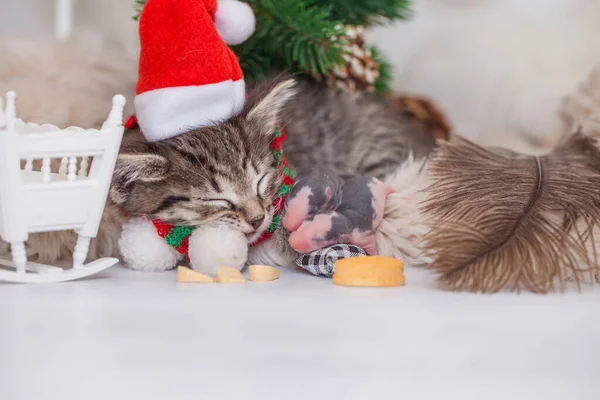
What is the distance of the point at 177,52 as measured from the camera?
1.08 meters

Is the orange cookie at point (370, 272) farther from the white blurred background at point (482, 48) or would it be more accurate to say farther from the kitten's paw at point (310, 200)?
the white blurred background at point (482, 48)

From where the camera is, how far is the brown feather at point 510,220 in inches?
36.3

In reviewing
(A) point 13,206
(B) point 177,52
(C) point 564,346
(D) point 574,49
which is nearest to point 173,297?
(A) point 13,206

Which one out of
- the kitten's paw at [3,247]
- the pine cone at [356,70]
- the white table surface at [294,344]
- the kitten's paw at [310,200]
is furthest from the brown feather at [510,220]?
the kitten's paw at [3,247]

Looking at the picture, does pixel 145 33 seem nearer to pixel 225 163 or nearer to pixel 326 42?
pixel 225 163

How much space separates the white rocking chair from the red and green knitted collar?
0.44ft

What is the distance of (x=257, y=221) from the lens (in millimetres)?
1112

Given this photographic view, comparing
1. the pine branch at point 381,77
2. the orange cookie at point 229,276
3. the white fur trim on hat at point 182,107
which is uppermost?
the pine branch at point 381,77

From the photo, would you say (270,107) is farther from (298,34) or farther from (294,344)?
(294,344)

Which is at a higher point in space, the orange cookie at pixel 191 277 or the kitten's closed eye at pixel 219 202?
the kitten's closed eye at pixel 219 202

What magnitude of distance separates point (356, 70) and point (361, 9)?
0.44 feet

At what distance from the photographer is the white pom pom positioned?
3.96 ft

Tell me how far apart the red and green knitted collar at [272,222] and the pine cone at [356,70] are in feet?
1.41

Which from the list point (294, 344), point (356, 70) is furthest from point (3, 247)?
point (356, 70)
